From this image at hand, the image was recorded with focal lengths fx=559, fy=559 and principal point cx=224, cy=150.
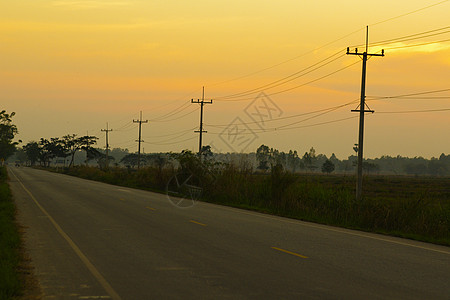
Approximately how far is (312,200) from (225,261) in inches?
597

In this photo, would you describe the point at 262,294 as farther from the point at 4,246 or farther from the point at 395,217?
the point at 395,217

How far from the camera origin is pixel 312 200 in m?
26.2

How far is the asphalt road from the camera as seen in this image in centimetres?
890

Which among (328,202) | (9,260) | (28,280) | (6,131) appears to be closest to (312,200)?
(328,202)

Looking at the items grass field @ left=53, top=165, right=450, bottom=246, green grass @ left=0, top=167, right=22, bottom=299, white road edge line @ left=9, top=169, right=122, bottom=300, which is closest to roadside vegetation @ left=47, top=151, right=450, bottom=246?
grass field @ left=53, top=165, right=450, bottom=246

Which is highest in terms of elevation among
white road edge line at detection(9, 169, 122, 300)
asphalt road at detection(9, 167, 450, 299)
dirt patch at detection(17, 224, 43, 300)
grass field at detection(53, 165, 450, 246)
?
grass field at detection(53, 165, 450, 246)

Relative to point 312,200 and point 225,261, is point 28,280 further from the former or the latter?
point 312,200

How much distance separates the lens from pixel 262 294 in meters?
8.62

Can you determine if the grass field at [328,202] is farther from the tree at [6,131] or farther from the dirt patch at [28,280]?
the tree at [6,131]

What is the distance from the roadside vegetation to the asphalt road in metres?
2.35

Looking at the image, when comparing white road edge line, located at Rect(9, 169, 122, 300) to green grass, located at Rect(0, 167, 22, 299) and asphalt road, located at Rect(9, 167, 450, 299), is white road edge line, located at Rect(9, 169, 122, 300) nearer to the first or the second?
asphalt road, located at Rect(9, 167, 450, 299)

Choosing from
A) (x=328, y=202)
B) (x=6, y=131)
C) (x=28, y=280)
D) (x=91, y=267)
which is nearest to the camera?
(x=28, y=280)

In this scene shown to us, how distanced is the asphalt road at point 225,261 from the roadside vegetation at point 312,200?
92.5 inches

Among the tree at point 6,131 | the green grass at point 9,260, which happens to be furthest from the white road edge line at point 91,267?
the tree at point 6,131
